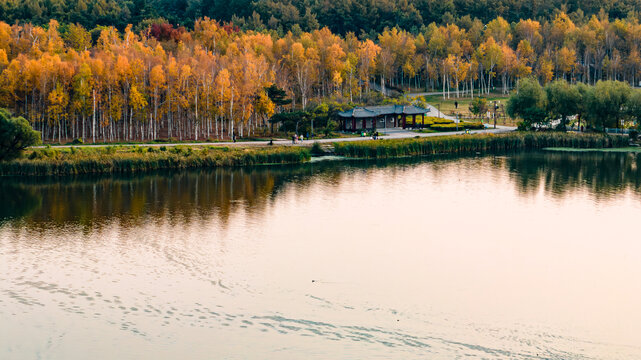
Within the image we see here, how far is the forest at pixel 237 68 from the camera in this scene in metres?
71.5

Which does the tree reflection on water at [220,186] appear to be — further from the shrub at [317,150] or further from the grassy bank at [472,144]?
the shrub at [317,150]

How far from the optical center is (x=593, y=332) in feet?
81.5

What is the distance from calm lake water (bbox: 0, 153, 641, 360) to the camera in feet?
80.0

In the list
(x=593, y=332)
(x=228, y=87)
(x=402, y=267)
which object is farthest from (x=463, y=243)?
(x=228, y=87)

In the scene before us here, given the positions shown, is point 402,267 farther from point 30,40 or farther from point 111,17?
point 111,17

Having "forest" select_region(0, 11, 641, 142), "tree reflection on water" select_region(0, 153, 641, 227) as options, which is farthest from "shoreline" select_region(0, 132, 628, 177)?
"forest" select_region(0, 11, 641, 142)

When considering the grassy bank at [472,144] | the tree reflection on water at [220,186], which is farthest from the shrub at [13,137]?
the grassy bank at [472,144]

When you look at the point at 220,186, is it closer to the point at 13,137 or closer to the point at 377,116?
the point at 13,137

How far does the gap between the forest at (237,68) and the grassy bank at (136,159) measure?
11.5 metres

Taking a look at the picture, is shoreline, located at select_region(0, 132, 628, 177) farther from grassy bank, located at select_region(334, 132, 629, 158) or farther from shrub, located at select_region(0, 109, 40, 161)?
shrub, located at select_region(0, 109, 40, 161)

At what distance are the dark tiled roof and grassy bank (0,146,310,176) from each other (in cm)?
1483

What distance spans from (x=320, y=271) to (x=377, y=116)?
5271 centimetres

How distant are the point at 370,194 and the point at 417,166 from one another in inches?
590

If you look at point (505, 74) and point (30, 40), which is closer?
point (30, 40)
